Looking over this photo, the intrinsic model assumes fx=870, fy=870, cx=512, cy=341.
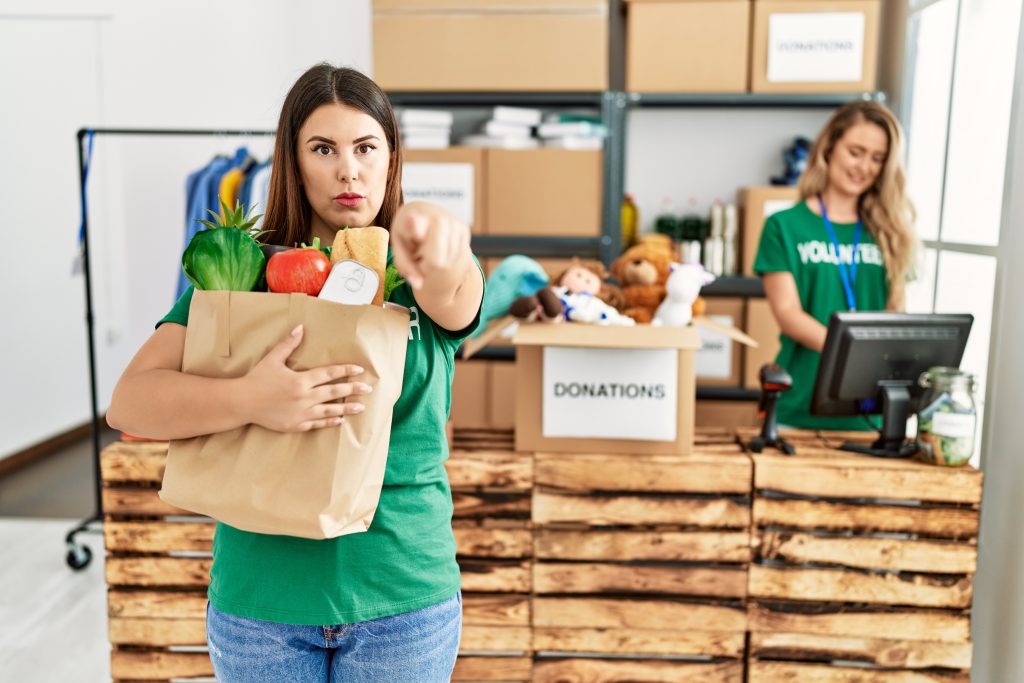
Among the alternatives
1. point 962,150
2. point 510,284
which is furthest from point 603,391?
point 962,150

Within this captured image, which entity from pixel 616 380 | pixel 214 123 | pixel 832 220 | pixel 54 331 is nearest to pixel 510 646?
pixel 616 380

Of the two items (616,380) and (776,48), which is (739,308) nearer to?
(776,48)

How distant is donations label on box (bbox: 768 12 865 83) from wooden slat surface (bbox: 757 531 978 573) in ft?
6.97

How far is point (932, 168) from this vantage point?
9.33 ft

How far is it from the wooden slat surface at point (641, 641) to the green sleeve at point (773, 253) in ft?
3.04

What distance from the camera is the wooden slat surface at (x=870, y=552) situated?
1.81m

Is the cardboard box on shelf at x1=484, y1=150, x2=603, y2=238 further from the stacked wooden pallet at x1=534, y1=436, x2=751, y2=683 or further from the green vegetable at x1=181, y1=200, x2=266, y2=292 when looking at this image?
the green vegetable at x1=181, y1=200, x2=266, y2=292

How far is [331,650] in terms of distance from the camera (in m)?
1.00

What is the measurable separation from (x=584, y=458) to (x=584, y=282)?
42 centimetres

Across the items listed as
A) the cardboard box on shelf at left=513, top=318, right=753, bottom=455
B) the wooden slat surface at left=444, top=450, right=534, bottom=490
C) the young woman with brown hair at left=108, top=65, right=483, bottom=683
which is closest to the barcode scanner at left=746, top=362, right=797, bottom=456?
the cardboard box on shelf at left=513, top=318, right=753, bottom=455

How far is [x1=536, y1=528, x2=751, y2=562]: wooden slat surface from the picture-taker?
1.85 m

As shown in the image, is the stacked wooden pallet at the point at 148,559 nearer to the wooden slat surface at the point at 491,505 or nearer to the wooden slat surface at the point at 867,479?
the wooden slat surface at the point at 491,505

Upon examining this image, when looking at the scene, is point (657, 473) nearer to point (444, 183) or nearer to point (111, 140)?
point (444, 183)

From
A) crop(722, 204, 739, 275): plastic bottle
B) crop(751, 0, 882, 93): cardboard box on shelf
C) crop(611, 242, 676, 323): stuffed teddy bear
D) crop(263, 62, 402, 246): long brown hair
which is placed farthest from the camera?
crop(722, 204, 739, 275): plastic bottle
